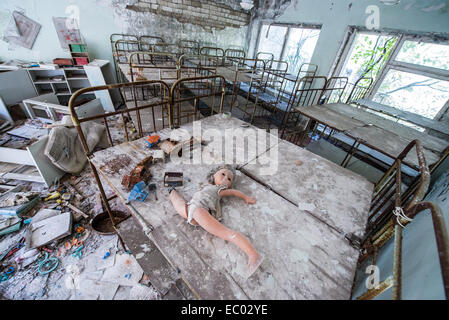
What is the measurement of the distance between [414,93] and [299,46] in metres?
3.54

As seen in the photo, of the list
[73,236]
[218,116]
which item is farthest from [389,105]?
[73,236]

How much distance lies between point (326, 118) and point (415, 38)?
9.42 feet

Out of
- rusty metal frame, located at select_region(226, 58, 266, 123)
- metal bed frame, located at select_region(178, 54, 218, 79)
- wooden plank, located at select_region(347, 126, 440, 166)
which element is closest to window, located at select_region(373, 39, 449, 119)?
wooden plank, located at select_region(347, 126, 440, 166)

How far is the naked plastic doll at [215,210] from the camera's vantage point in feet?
3.68

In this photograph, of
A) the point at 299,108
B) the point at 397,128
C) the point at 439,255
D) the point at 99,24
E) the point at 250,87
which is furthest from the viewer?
the point at 99,24

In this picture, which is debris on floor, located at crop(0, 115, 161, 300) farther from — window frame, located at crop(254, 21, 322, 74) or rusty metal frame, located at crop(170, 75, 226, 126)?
window frame, located at crop(254, 21, 322, 74)

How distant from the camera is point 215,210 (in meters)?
1.31

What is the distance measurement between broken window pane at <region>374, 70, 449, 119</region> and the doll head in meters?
5.12

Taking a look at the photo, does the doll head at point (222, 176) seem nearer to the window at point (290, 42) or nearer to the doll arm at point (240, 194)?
the doll arm at point (240, 194)

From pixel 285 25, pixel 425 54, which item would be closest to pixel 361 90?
pixel 425 54

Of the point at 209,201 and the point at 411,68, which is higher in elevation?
the point at 411,68

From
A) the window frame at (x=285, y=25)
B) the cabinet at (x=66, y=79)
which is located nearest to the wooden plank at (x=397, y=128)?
the window frame at (x=285, y=25)

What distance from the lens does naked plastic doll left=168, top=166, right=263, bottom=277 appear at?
1121mm

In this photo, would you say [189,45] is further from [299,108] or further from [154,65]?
Result: [299,108]
